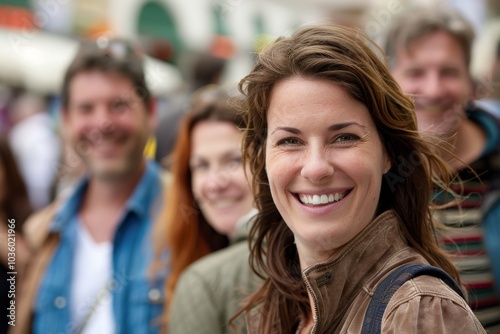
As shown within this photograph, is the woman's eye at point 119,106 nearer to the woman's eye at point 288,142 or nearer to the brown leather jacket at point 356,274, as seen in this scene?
the woman's eye at point 288,142

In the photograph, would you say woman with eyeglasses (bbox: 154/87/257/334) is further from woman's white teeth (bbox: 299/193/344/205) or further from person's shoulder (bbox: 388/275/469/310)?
person's shoulder (bbox: 388/275/469/310)

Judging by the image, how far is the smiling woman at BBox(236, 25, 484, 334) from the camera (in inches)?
66.1

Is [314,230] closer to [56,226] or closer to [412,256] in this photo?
[412,256]

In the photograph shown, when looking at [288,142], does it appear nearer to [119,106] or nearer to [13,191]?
[119,106]

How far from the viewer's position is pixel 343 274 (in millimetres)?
1684

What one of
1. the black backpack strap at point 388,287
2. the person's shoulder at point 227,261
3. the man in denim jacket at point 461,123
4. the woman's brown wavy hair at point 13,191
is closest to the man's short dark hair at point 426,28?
the man in denim jacket at point 461,123

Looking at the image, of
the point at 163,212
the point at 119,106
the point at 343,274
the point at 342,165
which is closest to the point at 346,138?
the point at 342,165

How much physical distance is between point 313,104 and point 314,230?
0.31 meters

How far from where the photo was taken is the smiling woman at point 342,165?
1.68m

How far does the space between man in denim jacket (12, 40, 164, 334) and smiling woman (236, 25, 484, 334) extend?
154cm

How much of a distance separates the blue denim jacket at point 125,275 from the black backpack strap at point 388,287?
5.69 feet

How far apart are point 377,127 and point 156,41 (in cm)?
1047

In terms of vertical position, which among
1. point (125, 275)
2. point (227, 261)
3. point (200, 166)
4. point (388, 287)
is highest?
point (388, 287)

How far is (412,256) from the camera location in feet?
5.47
